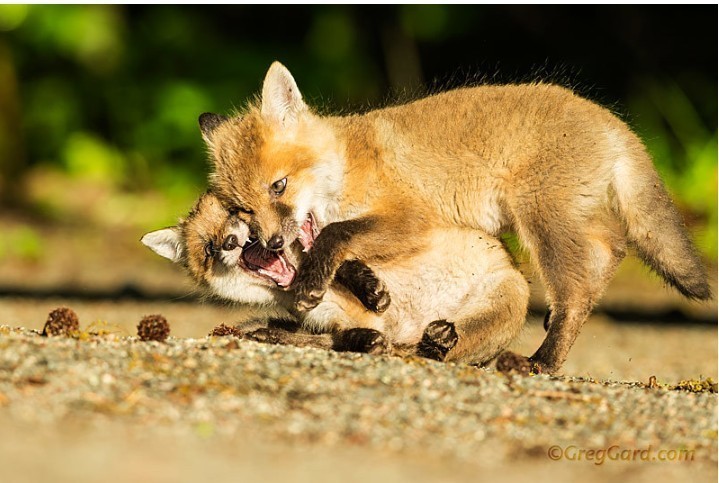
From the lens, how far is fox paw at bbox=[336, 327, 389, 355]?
5.79m

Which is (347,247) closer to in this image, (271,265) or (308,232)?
(308,232)

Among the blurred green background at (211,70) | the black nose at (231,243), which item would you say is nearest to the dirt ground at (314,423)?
the black nose at (231,243)

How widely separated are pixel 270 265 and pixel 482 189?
151 cm

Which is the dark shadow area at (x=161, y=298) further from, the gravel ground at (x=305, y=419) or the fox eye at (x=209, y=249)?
the gravel ground at (x=305, y=419)

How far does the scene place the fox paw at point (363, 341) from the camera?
5789mm

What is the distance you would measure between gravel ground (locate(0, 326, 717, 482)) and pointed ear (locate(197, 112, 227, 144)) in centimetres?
221

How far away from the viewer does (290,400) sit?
4.28 meters

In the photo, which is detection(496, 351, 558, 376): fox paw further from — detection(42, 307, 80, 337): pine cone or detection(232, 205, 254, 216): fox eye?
detection(42, 307, 80, 337): pine cone

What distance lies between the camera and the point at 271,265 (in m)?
6.46

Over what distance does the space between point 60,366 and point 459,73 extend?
39.3 ft

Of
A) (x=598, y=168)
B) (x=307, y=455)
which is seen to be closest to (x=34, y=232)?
(x=598, y=168)

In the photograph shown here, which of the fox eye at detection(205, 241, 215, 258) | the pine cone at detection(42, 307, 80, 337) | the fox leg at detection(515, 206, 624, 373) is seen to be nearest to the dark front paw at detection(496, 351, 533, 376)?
the fox leg at detection(515, 206, 624, 373)

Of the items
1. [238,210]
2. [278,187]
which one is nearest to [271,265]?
[238,210]

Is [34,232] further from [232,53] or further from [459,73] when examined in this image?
[459,73]
